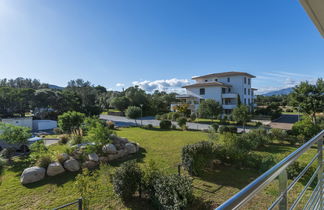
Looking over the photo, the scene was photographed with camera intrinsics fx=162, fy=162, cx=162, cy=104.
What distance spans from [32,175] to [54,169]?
801mm

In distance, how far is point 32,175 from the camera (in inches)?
276

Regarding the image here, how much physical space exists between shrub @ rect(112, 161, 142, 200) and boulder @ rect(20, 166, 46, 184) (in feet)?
13.9

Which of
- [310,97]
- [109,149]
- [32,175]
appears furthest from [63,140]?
[310,97]

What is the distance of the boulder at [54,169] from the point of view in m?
7.47

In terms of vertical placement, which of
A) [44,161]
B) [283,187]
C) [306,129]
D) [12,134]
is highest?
[283,187]

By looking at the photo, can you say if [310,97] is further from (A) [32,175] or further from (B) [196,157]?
(A) [32,175]

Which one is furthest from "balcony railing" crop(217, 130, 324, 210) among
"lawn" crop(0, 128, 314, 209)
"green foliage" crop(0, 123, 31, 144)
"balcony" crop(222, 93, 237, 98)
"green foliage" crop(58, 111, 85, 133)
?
"balcony" crop(222, 93, 237, 98)

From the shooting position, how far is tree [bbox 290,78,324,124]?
1715 cm

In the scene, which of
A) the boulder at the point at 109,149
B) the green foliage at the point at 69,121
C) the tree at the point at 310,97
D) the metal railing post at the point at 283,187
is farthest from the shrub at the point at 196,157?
the tree at the point at 310,97

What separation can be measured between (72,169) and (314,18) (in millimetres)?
9501

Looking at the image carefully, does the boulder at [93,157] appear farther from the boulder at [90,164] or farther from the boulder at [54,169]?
the boulder at [54,169]

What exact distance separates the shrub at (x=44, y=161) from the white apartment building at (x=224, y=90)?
2469 centimetres

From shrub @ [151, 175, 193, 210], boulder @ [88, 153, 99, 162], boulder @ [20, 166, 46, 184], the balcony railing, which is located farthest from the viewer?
boulder @ [88, 153, 99, 162]

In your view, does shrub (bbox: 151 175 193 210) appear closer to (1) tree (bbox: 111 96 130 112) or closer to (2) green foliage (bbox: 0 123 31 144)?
(2) green foliage (bbox: 0 123 31 144)
